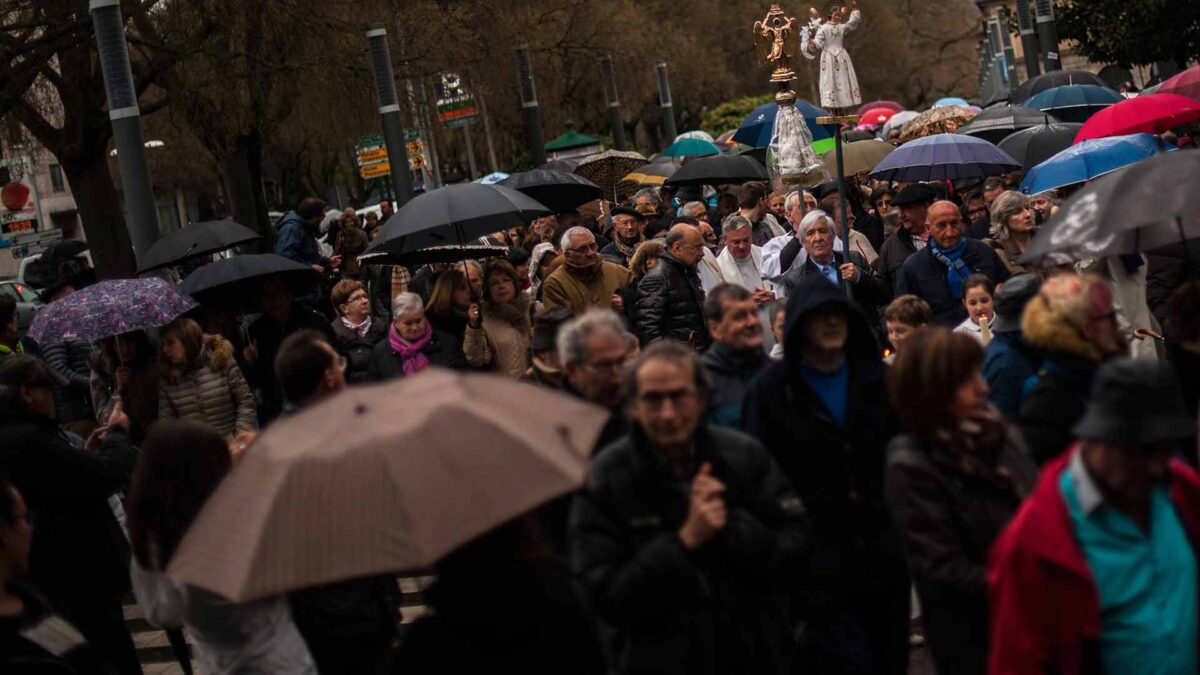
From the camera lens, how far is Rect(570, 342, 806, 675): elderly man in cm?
493

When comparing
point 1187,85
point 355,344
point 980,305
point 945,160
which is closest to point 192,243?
point 355,344

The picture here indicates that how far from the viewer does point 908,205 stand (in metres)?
11.5

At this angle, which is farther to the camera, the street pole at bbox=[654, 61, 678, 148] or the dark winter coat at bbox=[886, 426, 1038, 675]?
the street pole at bbox=[654, 61, 678, 148]

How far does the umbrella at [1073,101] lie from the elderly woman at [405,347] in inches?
432

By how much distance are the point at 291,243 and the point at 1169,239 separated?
921 centimetres

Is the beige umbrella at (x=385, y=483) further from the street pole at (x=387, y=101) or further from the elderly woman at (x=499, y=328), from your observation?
the street pole at (x=387, y=101)

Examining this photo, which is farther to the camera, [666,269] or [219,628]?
[666,269]

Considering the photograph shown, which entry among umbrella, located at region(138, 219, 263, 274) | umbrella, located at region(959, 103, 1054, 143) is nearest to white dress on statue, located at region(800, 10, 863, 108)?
umbrella, located at region(138, 219, 263, 274)

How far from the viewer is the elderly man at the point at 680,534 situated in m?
4.93

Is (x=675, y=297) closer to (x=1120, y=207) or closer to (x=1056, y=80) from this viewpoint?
(x=1120, y=207)

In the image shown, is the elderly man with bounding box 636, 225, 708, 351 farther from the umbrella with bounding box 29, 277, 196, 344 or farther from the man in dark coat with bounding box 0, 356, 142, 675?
the man in dark coat with bounding box 0, 356, 142, 675

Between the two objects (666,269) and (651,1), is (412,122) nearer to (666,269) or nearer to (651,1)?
(666,269)

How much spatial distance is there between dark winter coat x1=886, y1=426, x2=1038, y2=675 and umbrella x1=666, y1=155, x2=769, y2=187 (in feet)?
40.9

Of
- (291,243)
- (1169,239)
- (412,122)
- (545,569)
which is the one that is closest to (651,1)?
(412,122)
